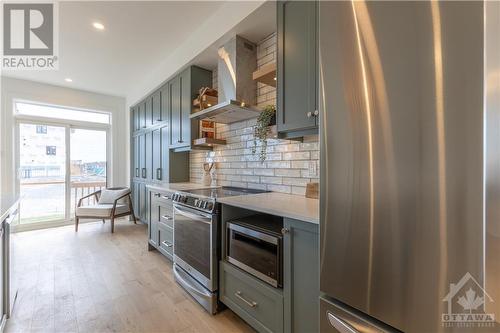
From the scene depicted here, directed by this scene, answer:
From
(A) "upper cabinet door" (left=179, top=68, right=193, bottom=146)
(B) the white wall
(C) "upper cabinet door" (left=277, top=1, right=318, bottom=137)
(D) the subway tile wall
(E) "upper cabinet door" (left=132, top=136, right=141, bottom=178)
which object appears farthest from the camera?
(E) "upper cabinet door" (left=132, top=136, right=141, bottom=178)

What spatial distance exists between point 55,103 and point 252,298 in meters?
5.17

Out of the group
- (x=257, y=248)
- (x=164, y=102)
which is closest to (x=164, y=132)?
(x=164, y=102)

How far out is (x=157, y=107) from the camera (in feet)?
12.4

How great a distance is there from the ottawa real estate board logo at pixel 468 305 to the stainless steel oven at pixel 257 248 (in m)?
0.83

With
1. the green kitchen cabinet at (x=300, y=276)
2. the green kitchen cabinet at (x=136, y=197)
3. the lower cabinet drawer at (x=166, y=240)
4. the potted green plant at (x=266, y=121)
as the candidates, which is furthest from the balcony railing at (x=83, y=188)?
the green kitchen cabinet at (x=300, y=276)

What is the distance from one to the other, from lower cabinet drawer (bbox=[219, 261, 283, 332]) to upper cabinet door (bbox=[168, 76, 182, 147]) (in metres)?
1.96

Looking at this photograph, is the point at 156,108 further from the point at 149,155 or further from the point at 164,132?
the point at 149,155

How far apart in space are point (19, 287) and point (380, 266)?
318cm

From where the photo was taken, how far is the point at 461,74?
0.62m

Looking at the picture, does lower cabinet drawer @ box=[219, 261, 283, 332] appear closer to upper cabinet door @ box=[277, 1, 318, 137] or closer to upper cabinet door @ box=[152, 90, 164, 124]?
upper cabinet door @ box=[277, 1, 318, 137]

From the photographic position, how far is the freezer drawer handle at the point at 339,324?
893 mm

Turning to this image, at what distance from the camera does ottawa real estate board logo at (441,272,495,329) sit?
0.61 m

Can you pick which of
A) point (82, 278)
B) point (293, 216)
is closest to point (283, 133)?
point (293, 216)

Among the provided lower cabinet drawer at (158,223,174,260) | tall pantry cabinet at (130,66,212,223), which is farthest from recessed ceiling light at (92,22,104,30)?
lower cabinet drawer at (158,223,174,260)
